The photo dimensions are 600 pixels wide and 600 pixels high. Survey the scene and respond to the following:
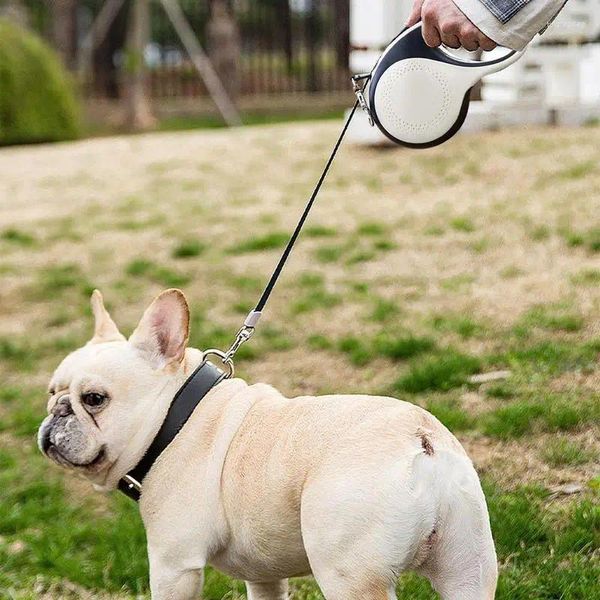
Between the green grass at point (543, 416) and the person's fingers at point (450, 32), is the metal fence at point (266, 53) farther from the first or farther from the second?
the person's fingers at point (450, 32)

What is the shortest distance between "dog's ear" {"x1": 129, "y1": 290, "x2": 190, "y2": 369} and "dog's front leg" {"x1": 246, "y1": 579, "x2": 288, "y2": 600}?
2.65 feet

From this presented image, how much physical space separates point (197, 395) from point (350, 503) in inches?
31.9

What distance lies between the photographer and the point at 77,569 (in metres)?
4.26

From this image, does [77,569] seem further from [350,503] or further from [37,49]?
[37,49]

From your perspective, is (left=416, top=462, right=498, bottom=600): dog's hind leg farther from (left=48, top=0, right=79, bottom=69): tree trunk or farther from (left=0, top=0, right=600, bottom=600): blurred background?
(left=48, top=0, right=79, bottom=69): tree trunk

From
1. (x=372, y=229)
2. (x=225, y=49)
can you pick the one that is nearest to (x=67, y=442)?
(x=372, y=229)

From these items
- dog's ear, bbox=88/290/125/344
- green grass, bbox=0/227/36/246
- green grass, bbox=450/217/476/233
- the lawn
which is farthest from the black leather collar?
green grass, bbox=0/227/36/246

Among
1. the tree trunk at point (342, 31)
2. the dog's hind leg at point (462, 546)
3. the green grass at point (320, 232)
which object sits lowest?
the tree trunk at point (342, 31)

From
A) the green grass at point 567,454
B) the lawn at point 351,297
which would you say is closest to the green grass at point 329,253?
the lawn at point 351,297

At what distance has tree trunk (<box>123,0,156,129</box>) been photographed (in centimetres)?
1753

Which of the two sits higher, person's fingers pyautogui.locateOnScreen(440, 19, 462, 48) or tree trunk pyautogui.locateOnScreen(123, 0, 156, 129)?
person's fingers pyautogui.locateOnScreen(440, 19, 462, 48)

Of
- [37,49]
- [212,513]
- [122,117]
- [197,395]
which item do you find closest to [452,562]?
[212,513]

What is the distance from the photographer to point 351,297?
728 centimetres

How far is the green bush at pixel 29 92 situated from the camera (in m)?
15.0
